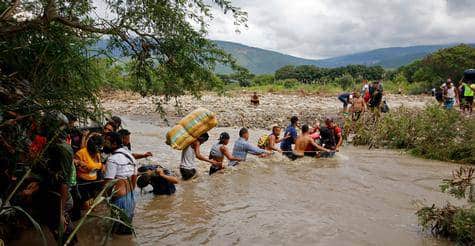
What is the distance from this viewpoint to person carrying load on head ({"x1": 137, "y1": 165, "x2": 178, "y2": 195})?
833cm

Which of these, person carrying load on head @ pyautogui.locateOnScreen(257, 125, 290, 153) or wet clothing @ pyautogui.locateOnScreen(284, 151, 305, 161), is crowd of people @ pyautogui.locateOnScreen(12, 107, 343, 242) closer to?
person carrying load on head @ pyautogui.locateOnScreen(257, 125, 290, 153)

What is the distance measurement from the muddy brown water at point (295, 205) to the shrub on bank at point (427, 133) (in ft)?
1.70

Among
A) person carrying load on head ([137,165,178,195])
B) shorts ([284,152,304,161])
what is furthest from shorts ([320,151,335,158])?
person carrying load on head ([137,165,178,195])

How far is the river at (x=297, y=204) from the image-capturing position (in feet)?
21.7

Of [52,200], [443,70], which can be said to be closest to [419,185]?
[52,200]

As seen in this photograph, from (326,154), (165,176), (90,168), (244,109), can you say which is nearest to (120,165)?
(90,168)

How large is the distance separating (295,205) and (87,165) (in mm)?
3582

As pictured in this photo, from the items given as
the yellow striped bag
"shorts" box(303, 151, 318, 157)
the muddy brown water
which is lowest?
the muddy brown water

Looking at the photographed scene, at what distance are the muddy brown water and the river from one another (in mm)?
14

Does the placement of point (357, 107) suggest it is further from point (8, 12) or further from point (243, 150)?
point (8, 12)

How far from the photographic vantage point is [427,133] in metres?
13.3

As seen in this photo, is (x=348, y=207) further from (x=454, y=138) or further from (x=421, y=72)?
(x=421, y=72)

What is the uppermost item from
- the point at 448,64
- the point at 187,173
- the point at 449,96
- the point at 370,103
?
the point at 448,64

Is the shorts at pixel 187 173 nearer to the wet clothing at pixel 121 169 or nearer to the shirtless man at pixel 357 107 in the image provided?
the wet clothing at pixel 121 169
